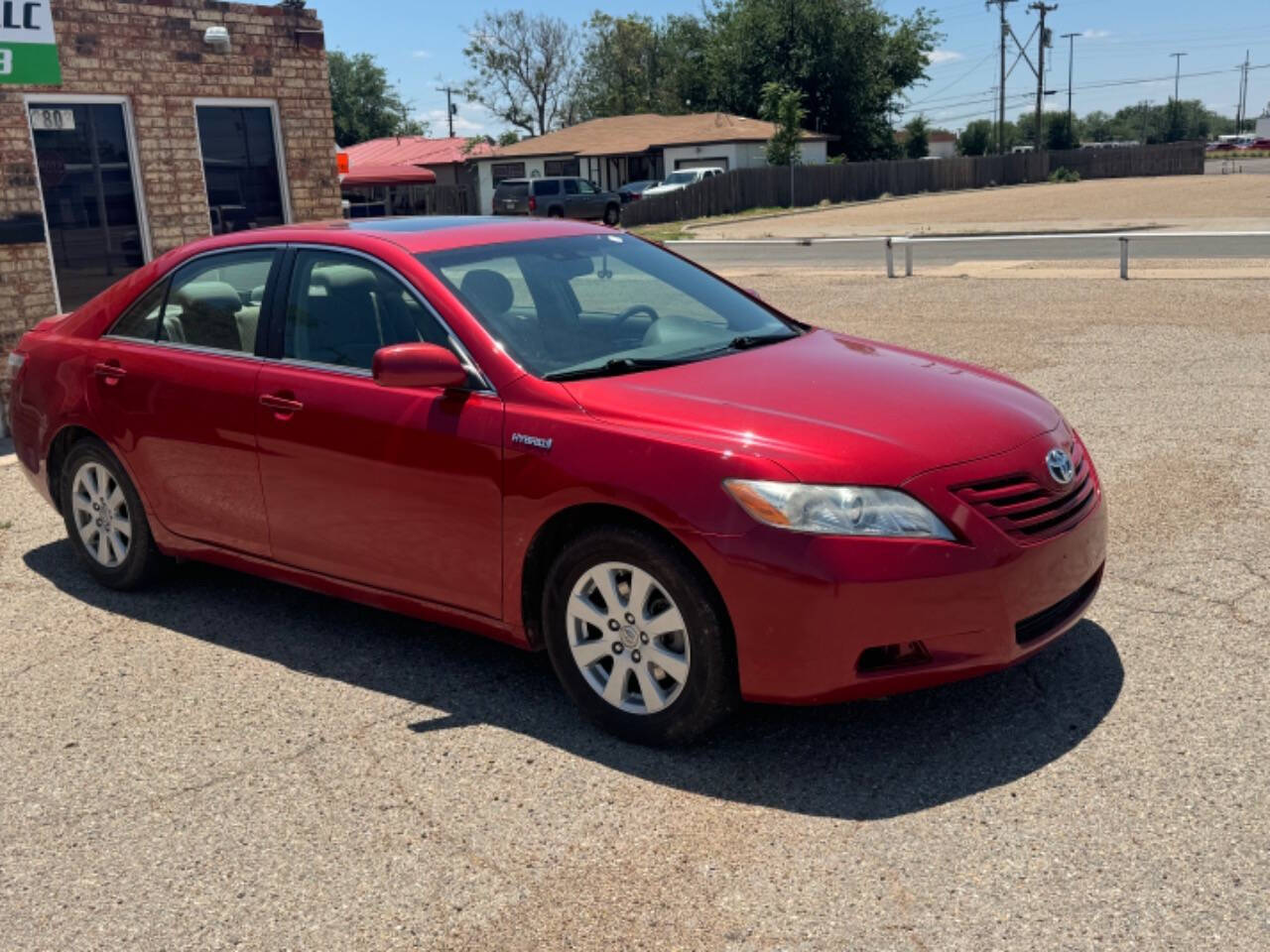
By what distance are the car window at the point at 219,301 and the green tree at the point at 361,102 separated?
94009 mm

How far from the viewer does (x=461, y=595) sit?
4492 mm

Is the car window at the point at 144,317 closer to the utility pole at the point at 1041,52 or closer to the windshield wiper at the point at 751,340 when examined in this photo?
the windshield wiper at the point at 751,340

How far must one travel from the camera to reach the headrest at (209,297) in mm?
5355

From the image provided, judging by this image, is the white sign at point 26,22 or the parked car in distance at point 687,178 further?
the parked car in distance at point 687,178

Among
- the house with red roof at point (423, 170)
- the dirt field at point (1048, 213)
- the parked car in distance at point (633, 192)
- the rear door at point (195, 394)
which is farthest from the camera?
the house with red roof at point (423, 170)

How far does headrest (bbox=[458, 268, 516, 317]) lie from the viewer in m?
4.64

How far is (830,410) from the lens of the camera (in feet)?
13.4

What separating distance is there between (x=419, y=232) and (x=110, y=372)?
161cm

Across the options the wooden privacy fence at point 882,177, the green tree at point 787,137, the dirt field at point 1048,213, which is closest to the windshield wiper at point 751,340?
the dirt field at point 1048,213

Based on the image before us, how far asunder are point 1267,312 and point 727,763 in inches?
431

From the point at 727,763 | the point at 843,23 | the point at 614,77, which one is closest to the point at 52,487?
the point at 727,763

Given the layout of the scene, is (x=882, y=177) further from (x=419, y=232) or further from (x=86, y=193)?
(x=419, y=232)

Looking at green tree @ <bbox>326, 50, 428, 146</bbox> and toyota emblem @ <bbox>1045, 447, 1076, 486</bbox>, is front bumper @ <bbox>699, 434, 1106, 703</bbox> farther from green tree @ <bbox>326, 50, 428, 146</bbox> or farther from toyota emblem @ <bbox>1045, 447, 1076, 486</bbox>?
green tree @ <bbox>326, 50, 428, 146</bbox>

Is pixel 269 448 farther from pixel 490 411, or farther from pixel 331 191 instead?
pixel 331 191
